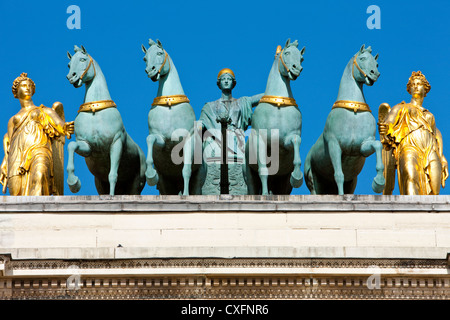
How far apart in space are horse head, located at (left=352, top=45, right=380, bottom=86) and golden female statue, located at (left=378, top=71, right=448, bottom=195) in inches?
61.0

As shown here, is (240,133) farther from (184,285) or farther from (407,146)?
(184,285)

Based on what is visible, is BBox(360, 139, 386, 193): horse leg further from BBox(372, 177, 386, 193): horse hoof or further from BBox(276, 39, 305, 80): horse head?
BBox(276, 39, 305, 80): horse head

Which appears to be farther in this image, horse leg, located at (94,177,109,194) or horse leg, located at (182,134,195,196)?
horse leg, located at (94,177,109,194)

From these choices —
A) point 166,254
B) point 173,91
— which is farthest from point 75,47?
point 166,254

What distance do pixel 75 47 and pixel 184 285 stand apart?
653 centimetres

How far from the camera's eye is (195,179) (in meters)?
36.9

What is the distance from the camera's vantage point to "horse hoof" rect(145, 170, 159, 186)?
35.6 meters

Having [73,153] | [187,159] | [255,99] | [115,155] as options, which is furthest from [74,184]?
[255,99]

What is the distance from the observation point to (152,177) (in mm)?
35688

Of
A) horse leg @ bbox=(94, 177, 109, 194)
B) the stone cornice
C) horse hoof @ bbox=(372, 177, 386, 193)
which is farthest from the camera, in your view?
horse leg @ bbox=(94, 177, 109, 194)

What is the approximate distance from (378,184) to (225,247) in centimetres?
425

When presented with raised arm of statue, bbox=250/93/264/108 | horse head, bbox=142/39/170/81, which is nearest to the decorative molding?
horse head, bbox=142/39/170/81
